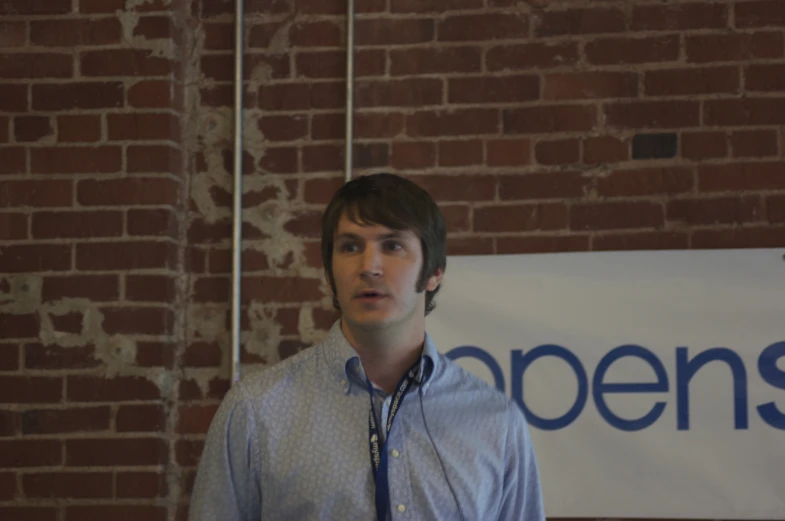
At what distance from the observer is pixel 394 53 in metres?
2.86

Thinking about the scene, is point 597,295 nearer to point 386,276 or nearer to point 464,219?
point 464,219

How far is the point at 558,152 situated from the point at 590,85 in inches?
7.9

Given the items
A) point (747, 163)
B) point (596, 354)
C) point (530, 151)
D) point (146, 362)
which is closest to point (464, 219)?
point (530, 151)

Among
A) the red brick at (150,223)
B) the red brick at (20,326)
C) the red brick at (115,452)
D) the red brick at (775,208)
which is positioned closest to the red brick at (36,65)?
the red brick at (150,223)

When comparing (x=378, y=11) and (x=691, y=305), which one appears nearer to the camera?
(x=691, y=305)

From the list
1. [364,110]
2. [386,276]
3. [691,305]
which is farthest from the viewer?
[364,110]

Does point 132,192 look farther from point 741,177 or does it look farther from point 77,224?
point 741,177

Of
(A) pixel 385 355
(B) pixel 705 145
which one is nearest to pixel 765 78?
(B) pixel 705 145

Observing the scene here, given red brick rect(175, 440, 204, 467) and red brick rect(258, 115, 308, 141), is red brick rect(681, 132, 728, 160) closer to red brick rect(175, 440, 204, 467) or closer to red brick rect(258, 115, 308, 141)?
red brick rect(258, 115, 308, 141)

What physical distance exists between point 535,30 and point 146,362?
1.37 m

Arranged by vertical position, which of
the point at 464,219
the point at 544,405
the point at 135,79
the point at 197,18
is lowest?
the point at 544,405

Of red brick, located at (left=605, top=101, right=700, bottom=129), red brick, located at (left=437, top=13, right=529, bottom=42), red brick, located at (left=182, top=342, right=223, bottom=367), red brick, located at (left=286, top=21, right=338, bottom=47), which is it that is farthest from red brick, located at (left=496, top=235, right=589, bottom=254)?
red brick, located at (left=182, top=342, right=223, bottom=367)

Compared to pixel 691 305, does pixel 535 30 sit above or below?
above

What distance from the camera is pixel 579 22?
2807 millimetres
